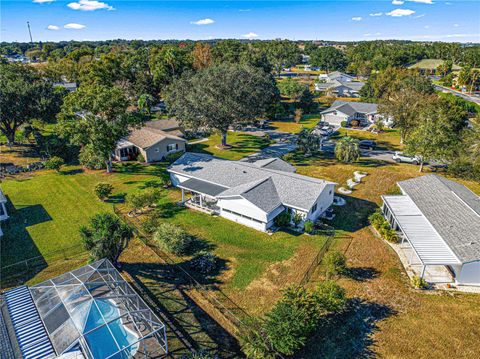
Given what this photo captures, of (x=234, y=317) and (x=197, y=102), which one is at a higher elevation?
(x=197, y=102)

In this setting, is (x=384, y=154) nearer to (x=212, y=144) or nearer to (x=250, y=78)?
(x=250, y=78)

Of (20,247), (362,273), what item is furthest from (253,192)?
(20,247)

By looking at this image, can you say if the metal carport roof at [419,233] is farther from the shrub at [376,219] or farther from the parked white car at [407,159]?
the parked white car at [407,159]

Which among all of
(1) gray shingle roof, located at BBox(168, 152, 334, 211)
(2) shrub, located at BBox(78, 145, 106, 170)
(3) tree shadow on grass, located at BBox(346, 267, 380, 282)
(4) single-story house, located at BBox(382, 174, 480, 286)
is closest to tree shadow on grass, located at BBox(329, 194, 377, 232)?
(4) single-story house, located at BBox(382, 174, 480, 286)

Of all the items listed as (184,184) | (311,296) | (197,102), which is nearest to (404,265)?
(311,296)

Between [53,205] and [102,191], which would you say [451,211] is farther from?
[53,205]

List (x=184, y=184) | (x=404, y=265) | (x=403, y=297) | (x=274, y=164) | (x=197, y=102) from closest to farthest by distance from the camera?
(x=403, y=297), (x=404, y=265), (x=184, y=184), (x=274, y=164), (x=197, y=102)

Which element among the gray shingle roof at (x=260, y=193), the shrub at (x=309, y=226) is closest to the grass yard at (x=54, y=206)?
the gray shingle roof at (x=260, y=193)

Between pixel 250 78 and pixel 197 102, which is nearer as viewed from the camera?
pixel 197 102
